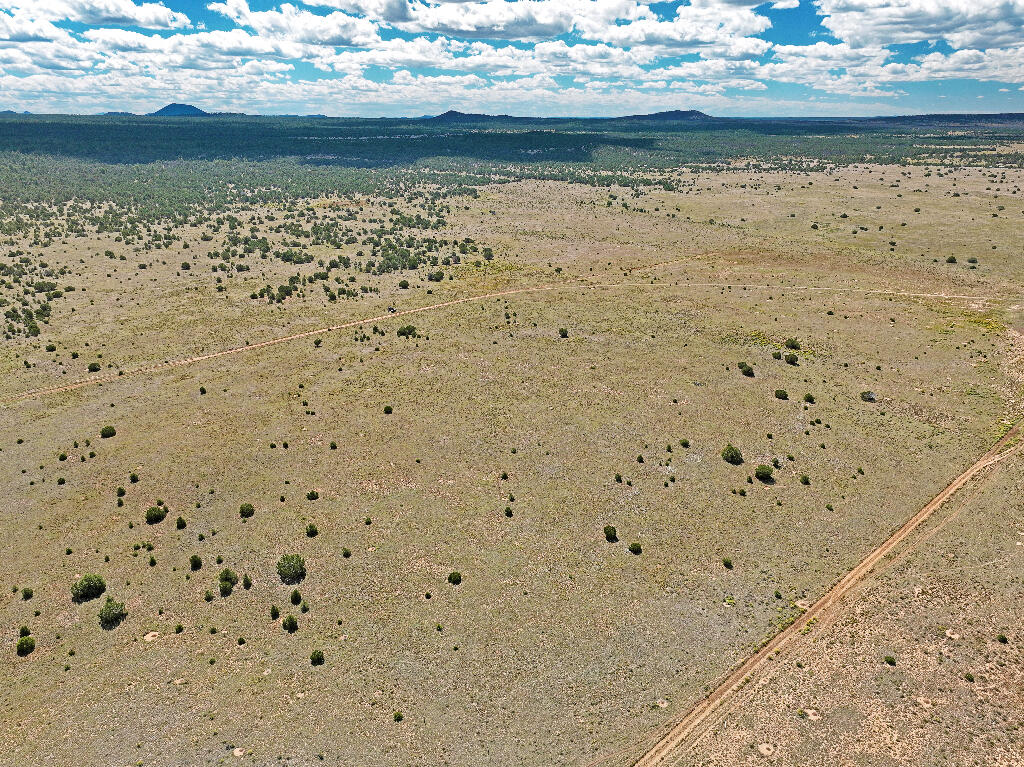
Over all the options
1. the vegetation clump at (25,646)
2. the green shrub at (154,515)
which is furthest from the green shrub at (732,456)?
the vegetation clump at (25,646)

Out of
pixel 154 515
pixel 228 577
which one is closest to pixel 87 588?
pixel 154 515

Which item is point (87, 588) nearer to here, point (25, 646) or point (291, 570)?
point (25, 646)

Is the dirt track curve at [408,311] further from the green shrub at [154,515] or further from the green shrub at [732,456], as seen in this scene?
the green shrub at [732,456]

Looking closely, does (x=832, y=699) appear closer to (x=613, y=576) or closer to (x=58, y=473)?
(x=613, y=576)

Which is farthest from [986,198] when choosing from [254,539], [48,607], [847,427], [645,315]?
[48,607]

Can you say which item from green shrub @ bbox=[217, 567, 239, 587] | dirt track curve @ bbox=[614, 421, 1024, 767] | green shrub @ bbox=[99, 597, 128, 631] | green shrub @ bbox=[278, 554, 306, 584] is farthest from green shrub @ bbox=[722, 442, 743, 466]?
green shrub @ bbox=[99, 597, 128, 631]

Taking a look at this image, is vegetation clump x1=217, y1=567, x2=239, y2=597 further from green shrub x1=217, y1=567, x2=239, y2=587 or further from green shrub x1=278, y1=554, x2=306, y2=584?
green shrub x1=278, y1=554, x2=306, y2=584
